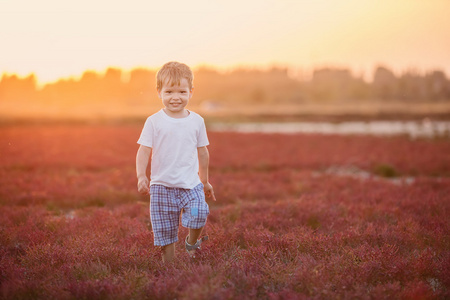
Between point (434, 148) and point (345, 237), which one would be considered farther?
point (434, 148)

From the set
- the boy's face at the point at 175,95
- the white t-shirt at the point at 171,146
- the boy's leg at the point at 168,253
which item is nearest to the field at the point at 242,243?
the boy's leg at the point at 168,253

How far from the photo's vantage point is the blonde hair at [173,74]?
357 cm

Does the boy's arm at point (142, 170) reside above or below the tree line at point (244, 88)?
below

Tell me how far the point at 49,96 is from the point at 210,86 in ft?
222

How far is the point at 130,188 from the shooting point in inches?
335

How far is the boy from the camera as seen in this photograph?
11.7 ft

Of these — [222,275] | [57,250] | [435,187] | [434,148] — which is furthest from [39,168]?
[434,148]

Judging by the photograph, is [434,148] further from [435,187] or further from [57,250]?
[57,250]

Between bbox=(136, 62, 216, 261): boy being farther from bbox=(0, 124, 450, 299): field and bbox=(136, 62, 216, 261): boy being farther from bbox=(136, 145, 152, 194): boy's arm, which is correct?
bbox=(0, 124, 450, 299): field

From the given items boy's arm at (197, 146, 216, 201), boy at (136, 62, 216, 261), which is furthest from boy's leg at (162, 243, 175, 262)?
boy's arm at (197, 146, 216, 201)

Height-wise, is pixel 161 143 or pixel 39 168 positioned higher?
pixel 161 143

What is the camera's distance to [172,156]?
3.61m

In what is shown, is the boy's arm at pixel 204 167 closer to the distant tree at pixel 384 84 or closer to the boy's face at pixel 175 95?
the boy's face at pixel 175 95

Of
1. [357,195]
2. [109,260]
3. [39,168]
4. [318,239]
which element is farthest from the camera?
[39,168]
